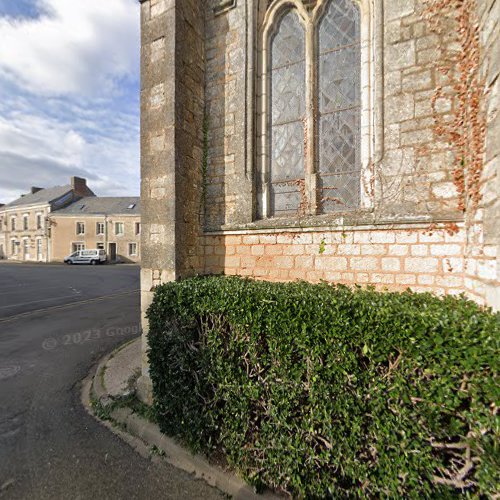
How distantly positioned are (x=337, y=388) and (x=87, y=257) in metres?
36.8

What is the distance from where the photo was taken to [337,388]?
→ 6.97ft

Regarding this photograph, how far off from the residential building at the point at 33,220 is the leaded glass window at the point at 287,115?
42.4 m

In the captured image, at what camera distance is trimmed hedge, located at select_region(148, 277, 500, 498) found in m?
1.76

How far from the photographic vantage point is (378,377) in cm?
199

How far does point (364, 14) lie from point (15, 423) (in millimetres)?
6936

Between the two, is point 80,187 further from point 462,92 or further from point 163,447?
point 462,92

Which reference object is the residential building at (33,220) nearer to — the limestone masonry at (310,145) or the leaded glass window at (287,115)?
the limestone masonry at (310,145)

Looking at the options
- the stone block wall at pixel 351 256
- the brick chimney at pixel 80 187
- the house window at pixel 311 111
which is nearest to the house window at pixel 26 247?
the brick chimney at pixel 80 187

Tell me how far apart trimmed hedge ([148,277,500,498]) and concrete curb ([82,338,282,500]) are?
12cm

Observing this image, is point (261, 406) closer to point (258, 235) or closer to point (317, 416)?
point (317, 416)

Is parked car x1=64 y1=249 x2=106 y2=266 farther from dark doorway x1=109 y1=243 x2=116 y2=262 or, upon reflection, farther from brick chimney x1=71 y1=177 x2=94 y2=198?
brick chimney x1=71 y1=177 x2=94 y2=198

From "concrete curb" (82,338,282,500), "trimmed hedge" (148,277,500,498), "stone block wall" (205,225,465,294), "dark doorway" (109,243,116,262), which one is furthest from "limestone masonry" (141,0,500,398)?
"dark doorway" (109,243,116,262)

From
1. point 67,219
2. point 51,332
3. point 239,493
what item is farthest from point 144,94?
point 67,219

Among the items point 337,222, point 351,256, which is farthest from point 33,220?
point 351,256
